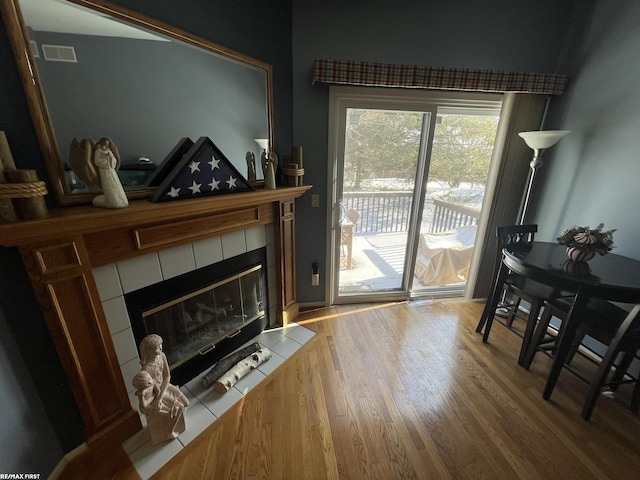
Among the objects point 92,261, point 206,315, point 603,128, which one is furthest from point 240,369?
point 603,128

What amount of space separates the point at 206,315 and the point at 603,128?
310 centimetres

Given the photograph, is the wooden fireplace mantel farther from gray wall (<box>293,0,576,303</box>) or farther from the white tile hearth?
gray wall (<box>293,0,576,303</box>)

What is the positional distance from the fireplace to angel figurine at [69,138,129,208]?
514 millimetres

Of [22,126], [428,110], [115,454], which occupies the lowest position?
[115,454]

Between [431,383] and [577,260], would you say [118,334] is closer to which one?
[431,383]

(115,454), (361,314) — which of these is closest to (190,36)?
(115,454)

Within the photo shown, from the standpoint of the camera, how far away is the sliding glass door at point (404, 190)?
6.69 ft

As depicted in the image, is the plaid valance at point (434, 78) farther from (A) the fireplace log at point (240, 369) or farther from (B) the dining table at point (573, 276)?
(A) the fireplace log at point (240, 369)

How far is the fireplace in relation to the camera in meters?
1.36

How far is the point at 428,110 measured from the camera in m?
2.02

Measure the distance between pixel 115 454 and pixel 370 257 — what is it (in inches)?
89.1

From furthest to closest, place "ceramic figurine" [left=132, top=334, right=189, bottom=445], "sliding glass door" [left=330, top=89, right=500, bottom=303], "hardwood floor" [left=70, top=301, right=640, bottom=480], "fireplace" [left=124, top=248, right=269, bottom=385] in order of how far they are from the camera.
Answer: "sliding glass door" [left=330, top=89, right=500, bottom=303]
"fireplace" [left=124, top=248, right=269, bottom=385]
"hardwood floor" [left=70, top=301, right=640, bottom=480]
"ceramic figurine" [left=132, top=334, right=189, bottom=445]

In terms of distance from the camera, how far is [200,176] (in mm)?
1330

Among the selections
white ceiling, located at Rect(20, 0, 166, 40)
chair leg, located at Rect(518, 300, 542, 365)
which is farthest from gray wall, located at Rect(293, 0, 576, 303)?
chair leg, located at Rect(518, 300, 542, 365)
